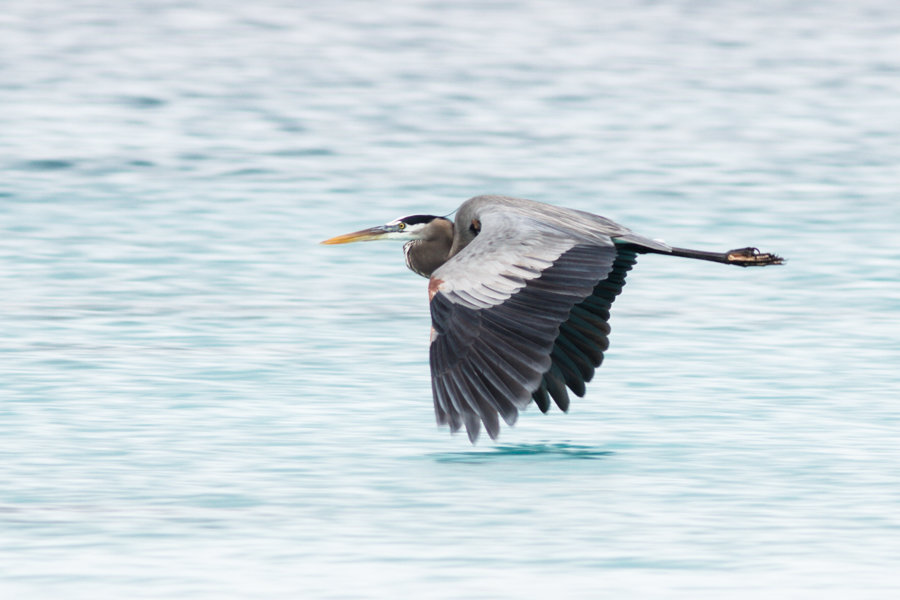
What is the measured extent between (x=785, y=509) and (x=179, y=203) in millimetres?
10332

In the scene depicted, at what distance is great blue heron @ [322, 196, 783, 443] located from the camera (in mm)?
8227

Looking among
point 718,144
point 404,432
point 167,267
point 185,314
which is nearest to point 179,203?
point 167,267

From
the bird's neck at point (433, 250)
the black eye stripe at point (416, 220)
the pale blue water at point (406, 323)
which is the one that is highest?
the black eye stripe at point (416, 220)

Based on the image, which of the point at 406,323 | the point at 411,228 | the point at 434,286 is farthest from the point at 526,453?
the point at 406,323

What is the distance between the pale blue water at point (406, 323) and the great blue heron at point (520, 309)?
417mm

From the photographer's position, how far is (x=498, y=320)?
8406 millimetres

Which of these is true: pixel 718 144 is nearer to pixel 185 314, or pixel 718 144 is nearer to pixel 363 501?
pixel 185 314

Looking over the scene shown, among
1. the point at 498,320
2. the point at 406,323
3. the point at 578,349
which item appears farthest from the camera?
the point at 406,323

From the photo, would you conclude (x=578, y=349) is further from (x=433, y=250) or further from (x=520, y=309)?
(x=433, y=250)

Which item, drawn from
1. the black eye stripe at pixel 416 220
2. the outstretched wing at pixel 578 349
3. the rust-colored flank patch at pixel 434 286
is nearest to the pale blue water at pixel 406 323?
the outstretched wing at pixel 578 349

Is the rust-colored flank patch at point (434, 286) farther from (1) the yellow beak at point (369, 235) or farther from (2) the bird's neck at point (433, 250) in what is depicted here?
(1) the yellow beak at point (369, 235)

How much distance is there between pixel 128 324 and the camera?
1252 cm

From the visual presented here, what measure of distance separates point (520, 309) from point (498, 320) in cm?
13

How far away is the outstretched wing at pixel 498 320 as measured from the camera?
26.9 ft
